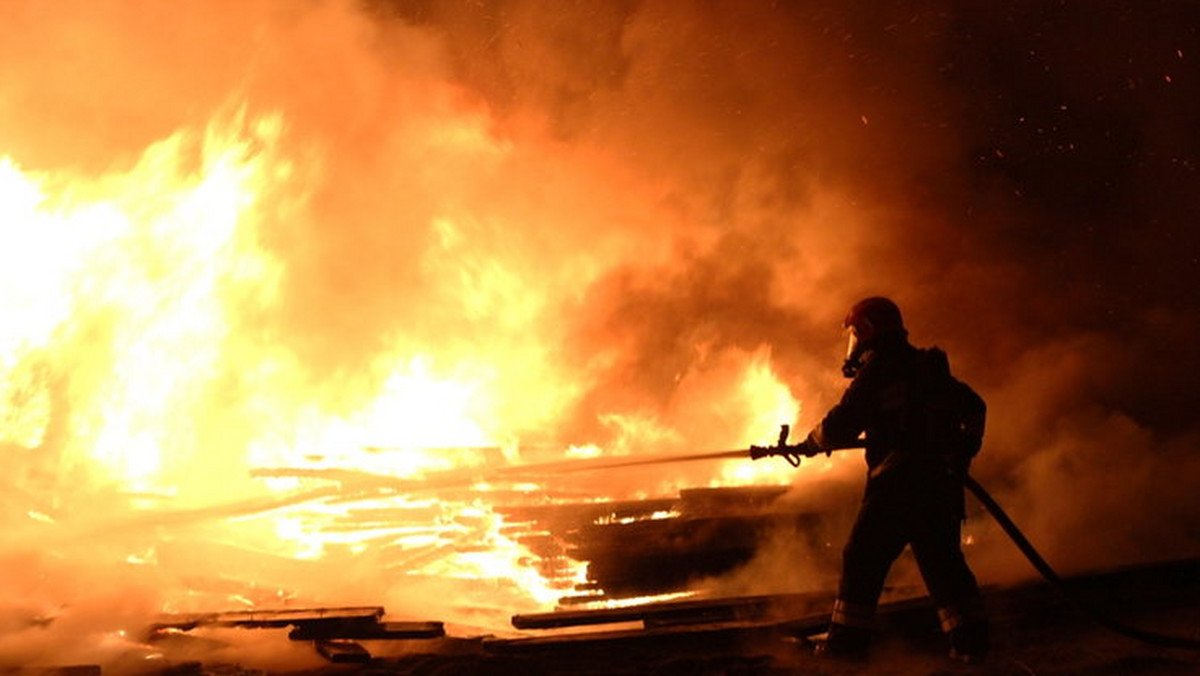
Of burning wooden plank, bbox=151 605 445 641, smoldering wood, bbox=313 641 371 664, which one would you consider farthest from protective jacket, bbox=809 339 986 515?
smoldering wood, bbox=313 641 371 664

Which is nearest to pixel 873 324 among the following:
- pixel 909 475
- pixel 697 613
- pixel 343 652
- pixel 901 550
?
pixel 909 475

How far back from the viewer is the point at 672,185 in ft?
38.1

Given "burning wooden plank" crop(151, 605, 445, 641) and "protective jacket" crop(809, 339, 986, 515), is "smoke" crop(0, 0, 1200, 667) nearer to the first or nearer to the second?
"burning wooden plank" crop(151, 605, 445, 641)

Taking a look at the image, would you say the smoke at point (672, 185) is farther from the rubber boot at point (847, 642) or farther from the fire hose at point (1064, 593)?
the rubber boot at point (847, 642)

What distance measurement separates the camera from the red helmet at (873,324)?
195 inches

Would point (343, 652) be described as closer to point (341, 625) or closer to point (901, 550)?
point (341, 625)

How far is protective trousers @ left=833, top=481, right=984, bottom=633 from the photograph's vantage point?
15.6 feet

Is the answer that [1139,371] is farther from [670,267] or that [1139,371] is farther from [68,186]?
[68,186]

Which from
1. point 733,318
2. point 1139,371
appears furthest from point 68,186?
point 1139,371

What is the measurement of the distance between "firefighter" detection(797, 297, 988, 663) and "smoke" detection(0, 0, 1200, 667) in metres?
4.84

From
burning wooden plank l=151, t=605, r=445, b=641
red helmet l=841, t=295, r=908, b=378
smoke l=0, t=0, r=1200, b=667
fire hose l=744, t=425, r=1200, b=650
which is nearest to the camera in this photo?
fire hose l=744, t=425, r=1200, b=650

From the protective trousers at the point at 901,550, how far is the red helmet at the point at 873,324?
2.36ft

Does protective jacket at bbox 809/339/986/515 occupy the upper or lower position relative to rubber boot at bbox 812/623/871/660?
upper

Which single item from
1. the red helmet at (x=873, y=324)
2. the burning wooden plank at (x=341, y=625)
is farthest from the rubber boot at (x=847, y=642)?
the burning wooden plank at (x=341, y=625)
